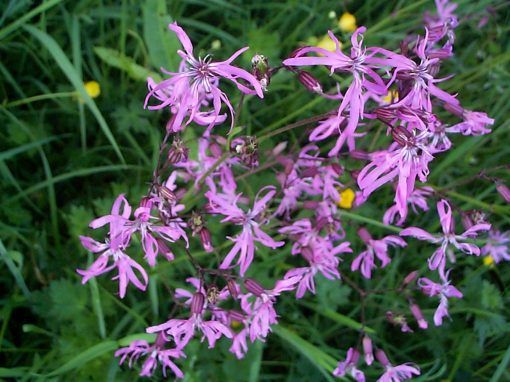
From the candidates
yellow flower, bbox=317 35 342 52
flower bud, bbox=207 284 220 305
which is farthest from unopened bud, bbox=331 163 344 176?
yellow flower, bbox=317 35 342 52

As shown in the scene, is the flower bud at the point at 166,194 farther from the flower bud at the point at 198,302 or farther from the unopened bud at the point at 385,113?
the unopened bud at the point at 385,113

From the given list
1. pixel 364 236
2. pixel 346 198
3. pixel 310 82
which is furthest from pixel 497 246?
pixel 310 82

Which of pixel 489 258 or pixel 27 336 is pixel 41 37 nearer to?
pixel 27 336

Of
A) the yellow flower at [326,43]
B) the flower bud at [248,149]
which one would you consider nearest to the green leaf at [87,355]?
the flower bud at [248,149]

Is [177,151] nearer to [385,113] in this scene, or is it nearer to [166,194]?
[166,194]

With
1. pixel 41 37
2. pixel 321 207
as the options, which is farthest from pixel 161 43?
pixel 321 207
